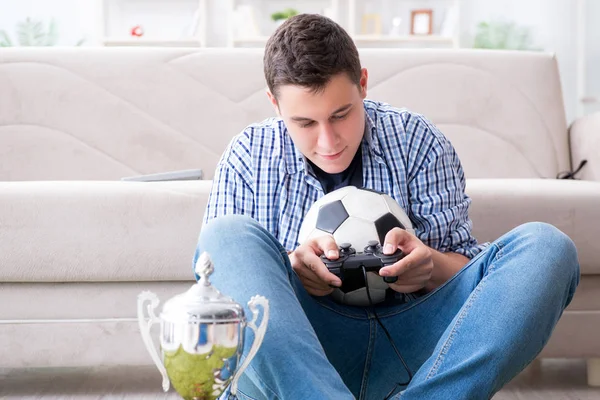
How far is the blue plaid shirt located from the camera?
1390 mm

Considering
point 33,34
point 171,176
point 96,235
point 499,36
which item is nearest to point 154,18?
point 33,34

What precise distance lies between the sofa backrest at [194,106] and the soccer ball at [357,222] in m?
1.11

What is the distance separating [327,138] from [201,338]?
1.59 ft

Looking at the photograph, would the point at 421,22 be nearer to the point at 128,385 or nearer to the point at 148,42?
the point at 148,42

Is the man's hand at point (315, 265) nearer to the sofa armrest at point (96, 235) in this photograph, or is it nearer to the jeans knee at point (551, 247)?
the jeans knee at point (551, 247)

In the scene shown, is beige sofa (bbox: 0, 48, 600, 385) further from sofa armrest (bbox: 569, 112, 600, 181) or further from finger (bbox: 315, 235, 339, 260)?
finger (bbox: 315, 235, 339, 260)

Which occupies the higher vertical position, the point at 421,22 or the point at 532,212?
the point at 421,22

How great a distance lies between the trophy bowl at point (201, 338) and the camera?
2.76 feet

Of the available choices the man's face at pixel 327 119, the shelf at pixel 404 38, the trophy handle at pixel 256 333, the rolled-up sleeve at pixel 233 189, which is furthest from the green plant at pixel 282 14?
the trophy handle at pixel 256 333

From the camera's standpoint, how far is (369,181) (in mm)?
1410

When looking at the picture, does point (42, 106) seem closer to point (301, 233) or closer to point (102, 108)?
point (102, 108)

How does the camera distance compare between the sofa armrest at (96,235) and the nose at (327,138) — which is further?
the sofa armrest at (96,235)

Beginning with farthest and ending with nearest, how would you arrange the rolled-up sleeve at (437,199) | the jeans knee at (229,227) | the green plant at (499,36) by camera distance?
the green plant at (499,36), the rolled-up sleeve at (437,199), the jeans knee at (229,227)

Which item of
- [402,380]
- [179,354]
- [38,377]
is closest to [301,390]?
[179,354]
